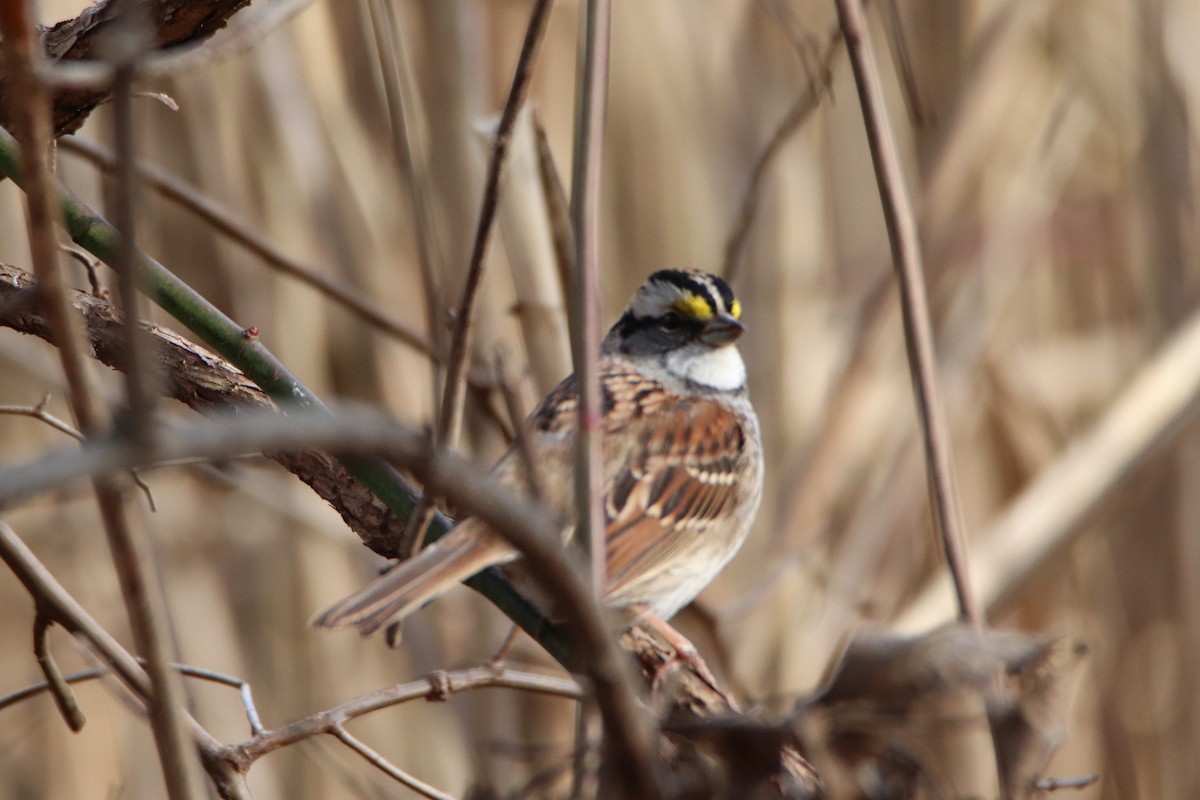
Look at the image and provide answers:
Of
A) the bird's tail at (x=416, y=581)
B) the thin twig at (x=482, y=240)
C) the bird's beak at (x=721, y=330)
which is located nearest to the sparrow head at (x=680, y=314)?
the bird's beak at (x=721, y=330)

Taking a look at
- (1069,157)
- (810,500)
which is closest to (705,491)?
(810,500)

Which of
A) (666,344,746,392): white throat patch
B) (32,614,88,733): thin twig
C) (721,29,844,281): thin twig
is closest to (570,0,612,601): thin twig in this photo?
(32,614,88,733): thin twig

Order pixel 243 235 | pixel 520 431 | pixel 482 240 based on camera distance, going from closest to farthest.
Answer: pixel 520 431 → pixel 482 240 → pixel 243 235

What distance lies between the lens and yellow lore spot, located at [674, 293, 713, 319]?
258cm

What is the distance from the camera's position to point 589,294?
3.35 ft

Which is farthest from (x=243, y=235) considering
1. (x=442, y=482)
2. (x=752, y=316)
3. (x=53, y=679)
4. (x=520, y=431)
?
(x=752, y=316)

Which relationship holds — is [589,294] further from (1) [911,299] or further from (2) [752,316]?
(2) [752,316]

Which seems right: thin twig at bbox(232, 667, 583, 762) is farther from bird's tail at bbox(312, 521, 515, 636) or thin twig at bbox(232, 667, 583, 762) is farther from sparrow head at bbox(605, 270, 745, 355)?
sparrow head at bbox(605, 270, 745, 355)

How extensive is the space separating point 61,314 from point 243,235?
1.39 metres

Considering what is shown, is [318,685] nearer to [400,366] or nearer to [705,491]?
[400,366]

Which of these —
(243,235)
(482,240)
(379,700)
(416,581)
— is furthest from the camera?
(243,235)

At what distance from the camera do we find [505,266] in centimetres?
313

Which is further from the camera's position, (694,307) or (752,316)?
(752,316)

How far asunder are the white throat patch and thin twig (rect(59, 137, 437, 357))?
0.61 metres
